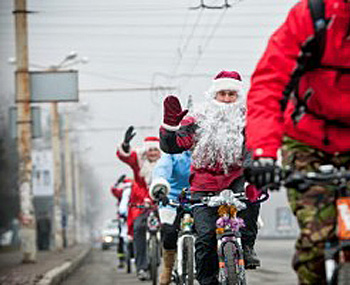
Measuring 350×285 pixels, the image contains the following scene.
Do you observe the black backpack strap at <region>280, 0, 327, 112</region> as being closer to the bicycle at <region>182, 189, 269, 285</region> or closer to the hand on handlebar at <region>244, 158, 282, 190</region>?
the hand on handlebar at <region>244, 158, 282, 190</region>

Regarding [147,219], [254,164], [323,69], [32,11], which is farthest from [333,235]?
[32,11]

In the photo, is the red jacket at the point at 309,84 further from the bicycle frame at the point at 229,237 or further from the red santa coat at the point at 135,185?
the red santa coat at the point at 135,185

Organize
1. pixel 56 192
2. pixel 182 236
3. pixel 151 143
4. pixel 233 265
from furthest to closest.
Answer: pixel 56 192 → pixel 151 143 → pixel 182 236 → pixel 233 265

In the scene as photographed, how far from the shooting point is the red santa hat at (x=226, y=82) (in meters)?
8.51

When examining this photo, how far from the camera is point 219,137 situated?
824 centimetres

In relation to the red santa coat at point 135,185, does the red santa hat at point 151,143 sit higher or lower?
higher

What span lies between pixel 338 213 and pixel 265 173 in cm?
35

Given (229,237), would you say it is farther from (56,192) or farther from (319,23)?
(56,192)

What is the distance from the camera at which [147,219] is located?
15.0 metres

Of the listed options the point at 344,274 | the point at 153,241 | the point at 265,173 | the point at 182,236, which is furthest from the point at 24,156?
the point at 344,274

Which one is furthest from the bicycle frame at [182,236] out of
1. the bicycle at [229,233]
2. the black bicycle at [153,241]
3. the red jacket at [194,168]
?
the black bicycle at [153,241]

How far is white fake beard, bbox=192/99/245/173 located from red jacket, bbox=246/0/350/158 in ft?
10.5

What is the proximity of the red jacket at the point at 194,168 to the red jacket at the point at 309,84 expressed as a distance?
126 inches

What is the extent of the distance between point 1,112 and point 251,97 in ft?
206
